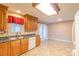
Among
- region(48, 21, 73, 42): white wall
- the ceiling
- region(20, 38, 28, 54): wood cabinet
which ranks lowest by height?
region(20, 38, 28, 54): wood cabinet

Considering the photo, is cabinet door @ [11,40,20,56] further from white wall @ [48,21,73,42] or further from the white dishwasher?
white wall @ [48,21,73,42]

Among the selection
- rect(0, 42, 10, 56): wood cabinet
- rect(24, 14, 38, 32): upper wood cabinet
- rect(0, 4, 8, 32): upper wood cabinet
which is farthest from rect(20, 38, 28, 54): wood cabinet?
rect(0, 4, 8, 32): upper wood cabinet

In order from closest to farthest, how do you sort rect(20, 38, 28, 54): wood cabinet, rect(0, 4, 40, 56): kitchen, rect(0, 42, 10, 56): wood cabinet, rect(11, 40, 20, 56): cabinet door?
1. rect(0, 42, 10, 56): wood cabinet
2. rect(0, 4, 40, 56): kitchen
3. rect(11, 40, 20, 56): cabinet door
4. rect(20, 38, 28, 54): wood cabinet

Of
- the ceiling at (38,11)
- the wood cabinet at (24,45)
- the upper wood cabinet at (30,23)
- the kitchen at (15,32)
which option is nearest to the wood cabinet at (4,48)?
the kitchen at (15,32)

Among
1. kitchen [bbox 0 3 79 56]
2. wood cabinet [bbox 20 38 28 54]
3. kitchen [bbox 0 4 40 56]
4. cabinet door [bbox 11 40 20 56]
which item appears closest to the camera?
kitchen [bbox 0 4 40 56]

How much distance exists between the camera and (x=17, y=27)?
12.8ft

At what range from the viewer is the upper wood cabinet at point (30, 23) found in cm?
439

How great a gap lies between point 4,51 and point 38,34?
2.74 meters

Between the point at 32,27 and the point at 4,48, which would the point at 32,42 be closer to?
the point at 32,27

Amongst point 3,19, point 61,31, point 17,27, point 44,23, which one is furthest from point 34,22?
point 3,19

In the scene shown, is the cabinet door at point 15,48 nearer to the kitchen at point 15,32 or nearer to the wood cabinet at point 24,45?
the kitchen at point 15,32

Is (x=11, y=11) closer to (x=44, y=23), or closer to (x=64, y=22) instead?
A: (x=44, y=23)

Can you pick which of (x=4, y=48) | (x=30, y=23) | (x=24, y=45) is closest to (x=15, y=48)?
(x=4, y=48)

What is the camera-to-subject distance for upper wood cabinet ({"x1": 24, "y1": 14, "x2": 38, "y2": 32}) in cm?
439
